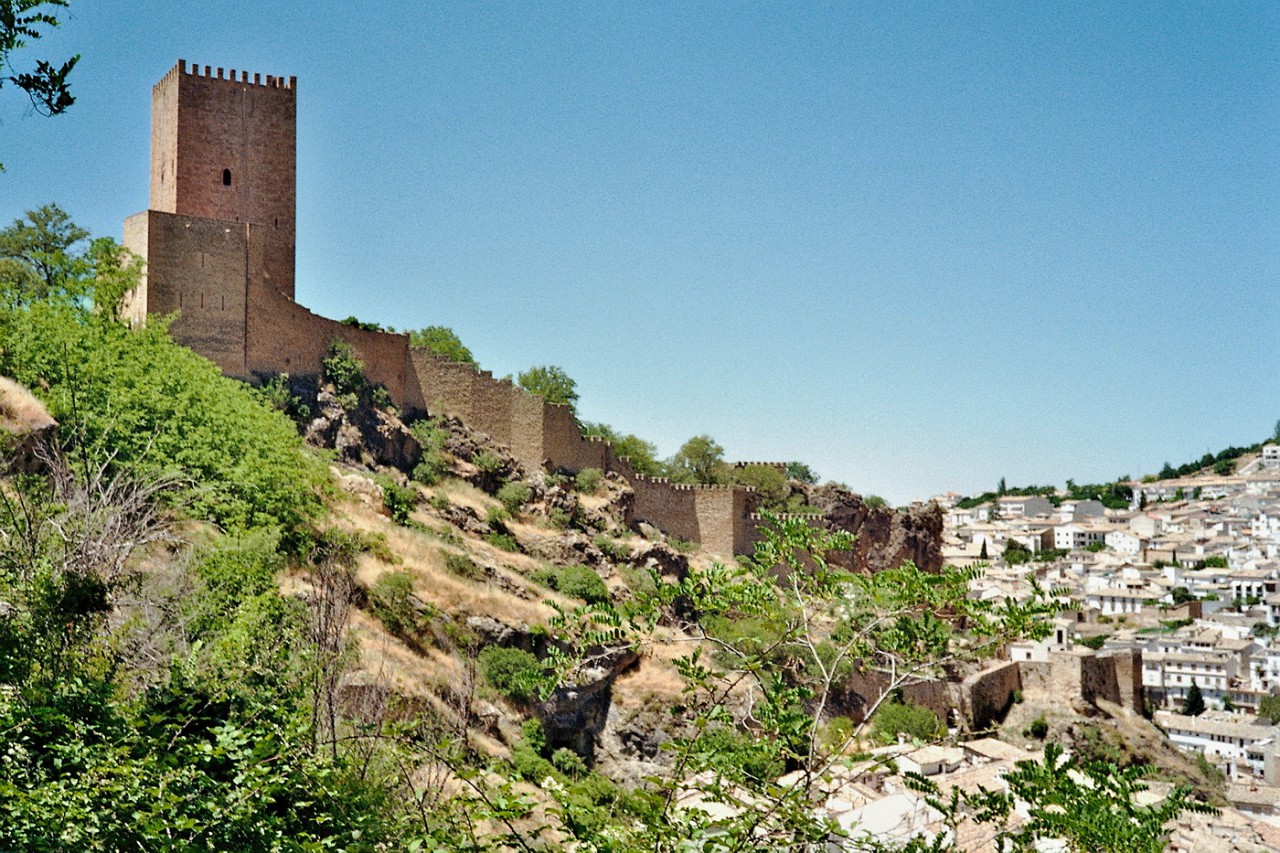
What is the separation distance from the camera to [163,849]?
6355 mm

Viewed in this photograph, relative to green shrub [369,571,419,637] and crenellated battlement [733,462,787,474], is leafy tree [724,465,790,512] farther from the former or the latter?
green shrub [369,571,419,637]

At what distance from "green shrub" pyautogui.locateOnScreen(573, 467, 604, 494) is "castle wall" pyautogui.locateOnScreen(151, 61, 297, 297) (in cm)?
911

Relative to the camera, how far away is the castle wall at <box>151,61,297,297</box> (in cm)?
2705

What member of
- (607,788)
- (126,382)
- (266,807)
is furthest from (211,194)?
(266,807)

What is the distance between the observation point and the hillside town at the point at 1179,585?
4319 cm

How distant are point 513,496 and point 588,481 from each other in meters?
3.34

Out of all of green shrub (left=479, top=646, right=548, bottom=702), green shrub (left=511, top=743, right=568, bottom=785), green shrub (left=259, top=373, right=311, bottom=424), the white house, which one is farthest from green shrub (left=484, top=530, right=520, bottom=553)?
the white house

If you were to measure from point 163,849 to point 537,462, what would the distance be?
25472mm

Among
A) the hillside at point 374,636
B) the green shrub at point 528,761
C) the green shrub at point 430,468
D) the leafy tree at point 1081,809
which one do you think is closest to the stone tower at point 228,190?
the hillside at point 374,636

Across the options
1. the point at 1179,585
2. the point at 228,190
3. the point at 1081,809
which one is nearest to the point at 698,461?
the point at 228,190

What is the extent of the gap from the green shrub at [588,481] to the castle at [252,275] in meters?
0.35

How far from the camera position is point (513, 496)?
2983 centimetres

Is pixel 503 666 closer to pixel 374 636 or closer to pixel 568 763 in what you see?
pixel 568 763

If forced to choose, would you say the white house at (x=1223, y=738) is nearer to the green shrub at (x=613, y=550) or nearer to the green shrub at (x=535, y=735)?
the green shrub at (x=613, y=550)
